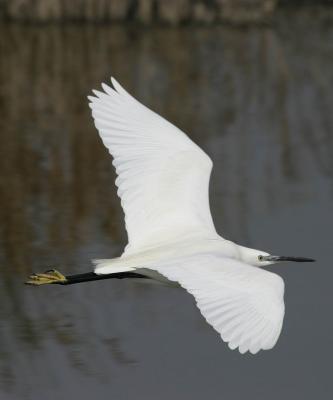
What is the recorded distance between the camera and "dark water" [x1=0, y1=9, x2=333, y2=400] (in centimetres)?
630

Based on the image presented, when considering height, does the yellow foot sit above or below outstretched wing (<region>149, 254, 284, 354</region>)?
below

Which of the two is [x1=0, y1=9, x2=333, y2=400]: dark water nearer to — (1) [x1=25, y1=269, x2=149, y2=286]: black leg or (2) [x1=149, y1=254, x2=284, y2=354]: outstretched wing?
(1) [x1=25, y1=269, x2=149, y2=286]: black leg

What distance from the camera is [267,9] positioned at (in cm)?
1559

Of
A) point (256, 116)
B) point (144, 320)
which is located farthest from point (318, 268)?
point (256, 116)

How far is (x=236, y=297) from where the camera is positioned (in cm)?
475

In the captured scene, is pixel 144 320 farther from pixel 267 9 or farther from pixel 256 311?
pixel 267 9

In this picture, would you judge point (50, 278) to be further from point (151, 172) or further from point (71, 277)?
point (151, 172)

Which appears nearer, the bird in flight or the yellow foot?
the bird in flight

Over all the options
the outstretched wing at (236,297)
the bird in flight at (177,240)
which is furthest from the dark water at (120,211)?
the outstretched wing at (236,297)

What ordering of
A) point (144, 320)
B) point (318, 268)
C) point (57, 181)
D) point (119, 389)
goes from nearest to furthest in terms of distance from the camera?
point (119, 389)
point (144, 320)
point (318, 268)
point (57, 181)

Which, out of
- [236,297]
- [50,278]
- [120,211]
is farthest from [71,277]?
[120,211]

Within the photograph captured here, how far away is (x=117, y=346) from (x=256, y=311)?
1.94 m

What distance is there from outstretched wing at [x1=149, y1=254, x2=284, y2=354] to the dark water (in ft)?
4.03

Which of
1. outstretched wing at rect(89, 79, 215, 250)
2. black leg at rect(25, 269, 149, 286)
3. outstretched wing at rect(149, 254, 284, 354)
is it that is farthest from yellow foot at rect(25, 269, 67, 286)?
outstretched wing at rect(149, 254, 284, 354)
